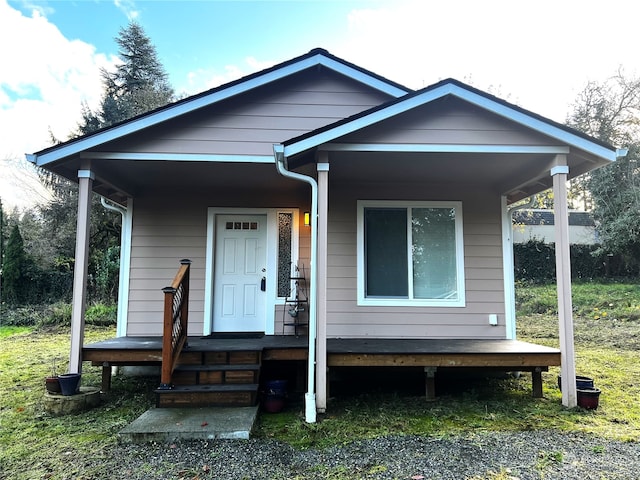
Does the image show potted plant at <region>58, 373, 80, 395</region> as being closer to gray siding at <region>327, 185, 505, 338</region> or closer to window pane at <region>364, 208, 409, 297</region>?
gray siding at <region>327, 185, 505, 338</region>

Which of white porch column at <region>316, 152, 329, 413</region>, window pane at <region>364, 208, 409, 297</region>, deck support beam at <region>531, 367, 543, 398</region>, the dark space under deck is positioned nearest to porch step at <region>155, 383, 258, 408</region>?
the dark space under deck

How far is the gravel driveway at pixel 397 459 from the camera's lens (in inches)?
113

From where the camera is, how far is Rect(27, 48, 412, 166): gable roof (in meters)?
4.55

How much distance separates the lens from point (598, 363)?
655cm

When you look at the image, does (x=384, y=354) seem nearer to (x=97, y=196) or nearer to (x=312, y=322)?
(x=312, y=322)

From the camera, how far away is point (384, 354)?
14.7 feet

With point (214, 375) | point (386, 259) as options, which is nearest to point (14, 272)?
point (214, 375)

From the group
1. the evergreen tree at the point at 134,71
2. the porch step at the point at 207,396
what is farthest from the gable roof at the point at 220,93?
the evergreen tree at the point at 134,71

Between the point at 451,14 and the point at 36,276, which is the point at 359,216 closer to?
the point at 451,14

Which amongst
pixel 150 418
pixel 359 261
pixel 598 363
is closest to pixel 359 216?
pixel 359 261

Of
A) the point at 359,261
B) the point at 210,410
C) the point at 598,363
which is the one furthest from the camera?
the point at 598,363

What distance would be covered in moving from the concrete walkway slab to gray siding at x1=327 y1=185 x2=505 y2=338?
2153 millimetres

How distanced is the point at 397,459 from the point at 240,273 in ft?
12.1

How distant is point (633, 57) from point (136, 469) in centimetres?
2031
